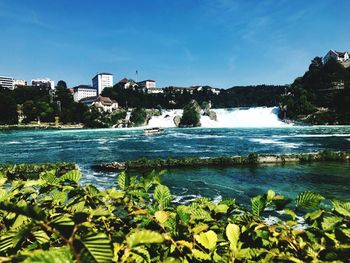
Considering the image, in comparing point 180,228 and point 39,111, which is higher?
point 39,111

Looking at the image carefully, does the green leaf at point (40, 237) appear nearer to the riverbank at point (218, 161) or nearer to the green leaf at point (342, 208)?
the green leaf at point (342, 208)

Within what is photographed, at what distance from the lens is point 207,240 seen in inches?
70.1

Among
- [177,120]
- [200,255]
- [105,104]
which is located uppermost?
[105,104]

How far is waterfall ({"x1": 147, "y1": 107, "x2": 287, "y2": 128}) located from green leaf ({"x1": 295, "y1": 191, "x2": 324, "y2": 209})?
339 feet

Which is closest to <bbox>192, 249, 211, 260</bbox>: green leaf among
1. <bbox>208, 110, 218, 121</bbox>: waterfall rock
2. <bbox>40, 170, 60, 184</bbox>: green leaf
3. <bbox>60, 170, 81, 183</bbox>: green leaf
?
<bbox>60, 170, 81, 183</bbox>: green leaf

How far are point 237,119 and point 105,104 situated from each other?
7102cm

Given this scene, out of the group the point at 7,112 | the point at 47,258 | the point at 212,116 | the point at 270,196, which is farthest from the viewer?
the point at 7,112

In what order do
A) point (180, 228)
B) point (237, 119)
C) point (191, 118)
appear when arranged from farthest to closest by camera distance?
point (237, 119) → point (191, 118) → point (180, 228)

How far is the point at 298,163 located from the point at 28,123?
119944 mm

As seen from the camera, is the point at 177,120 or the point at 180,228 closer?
the point at 180,228

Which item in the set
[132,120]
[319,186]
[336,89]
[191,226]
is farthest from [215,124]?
[191,226]

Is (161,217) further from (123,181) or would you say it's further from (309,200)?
(309,200)

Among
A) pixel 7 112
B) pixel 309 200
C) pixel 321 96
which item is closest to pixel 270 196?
pixel 309 200

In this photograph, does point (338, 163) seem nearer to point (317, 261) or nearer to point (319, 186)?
point (319, 186)
